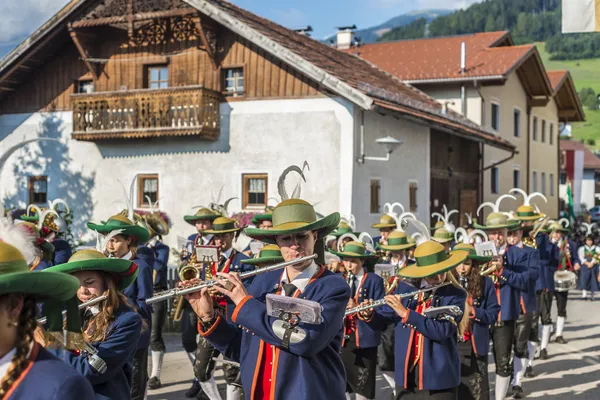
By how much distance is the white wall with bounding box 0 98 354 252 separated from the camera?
65.2 ft

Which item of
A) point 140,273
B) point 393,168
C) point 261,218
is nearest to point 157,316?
point 261,218

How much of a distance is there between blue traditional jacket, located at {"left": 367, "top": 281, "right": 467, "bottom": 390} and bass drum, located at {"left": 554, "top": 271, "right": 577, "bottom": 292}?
327 inches

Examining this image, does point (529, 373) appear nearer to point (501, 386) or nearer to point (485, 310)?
point (501, 386)

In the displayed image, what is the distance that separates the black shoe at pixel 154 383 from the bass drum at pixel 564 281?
24.9 ft

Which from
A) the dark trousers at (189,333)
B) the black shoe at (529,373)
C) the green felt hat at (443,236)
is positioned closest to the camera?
the dark trousers at (189,333)

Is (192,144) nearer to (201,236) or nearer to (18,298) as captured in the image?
(201,236)

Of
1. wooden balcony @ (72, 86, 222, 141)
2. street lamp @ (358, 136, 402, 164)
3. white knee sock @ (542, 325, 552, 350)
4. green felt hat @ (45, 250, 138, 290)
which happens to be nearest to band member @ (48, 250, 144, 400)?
green felt hat @ (45, 250, 138, 290)

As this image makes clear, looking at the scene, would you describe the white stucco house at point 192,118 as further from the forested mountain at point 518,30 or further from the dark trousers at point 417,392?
the forested mountain at point 518,30

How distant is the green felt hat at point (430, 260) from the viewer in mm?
6551

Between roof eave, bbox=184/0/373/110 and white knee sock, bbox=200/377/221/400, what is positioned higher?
roof eave, bbox=184/0/373/110

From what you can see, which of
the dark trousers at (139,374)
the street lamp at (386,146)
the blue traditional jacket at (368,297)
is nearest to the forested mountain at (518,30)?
the street lamp at (386,146)

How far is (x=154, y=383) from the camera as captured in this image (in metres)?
10.4

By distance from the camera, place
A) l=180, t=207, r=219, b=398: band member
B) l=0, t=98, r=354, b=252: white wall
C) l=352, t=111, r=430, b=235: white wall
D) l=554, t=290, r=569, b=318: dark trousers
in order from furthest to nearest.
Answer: l=352, t=111, r=430, b=235: white wall < l=0, t=98, r=354, b=252: white wall < l=554, t=290, r=569, b=318: dark trousers < l=180, t=207, r=219, b=398: band member

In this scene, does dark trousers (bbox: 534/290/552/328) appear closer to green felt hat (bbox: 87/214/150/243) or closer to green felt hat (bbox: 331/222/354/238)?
green felt hat (bbox: 331/222/354/238)
